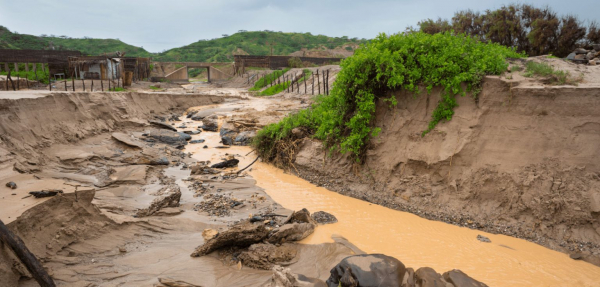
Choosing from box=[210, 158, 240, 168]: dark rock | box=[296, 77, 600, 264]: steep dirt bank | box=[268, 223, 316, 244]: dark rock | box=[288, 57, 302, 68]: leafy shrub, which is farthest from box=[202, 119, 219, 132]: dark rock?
box=[288, 57, 302, 68]: leafy shrub

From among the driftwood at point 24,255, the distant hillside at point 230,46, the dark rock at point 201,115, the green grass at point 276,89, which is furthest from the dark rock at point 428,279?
the distant hillside at point 230,46

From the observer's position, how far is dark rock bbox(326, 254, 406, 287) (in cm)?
379

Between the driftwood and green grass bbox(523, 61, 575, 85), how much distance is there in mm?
7682

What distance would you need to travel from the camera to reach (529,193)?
5.64 metres

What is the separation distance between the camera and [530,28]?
18.0 meters

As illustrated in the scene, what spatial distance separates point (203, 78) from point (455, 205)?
5536 cm

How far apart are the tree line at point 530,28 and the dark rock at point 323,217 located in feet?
28.4

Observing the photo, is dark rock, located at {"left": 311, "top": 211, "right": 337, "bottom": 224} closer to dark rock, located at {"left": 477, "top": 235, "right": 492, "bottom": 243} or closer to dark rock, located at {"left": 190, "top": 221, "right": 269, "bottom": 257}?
dark rock, located at {"left": 190, "top": 221, "right": 269, "bottom": 257}

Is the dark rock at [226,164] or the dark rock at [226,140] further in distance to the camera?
the dark rock at [226,140]

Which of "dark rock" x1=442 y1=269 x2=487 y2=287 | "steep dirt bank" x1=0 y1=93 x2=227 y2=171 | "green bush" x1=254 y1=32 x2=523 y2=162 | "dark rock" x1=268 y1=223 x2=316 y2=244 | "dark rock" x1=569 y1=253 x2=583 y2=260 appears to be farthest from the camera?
"steep dirt bank" x1=0 y1=93 x2=227 y2=171

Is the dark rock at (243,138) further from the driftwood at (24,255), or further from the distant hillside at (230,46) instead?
the distant hillside at (230,46)

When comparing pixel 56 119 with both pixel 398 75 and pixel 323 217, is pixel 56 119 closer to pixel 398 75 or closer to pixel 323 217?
pixel 323 217

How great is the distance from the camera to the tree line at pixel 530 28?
15008 mm

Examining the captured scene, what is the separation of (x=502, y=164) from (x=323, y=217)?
332cm
